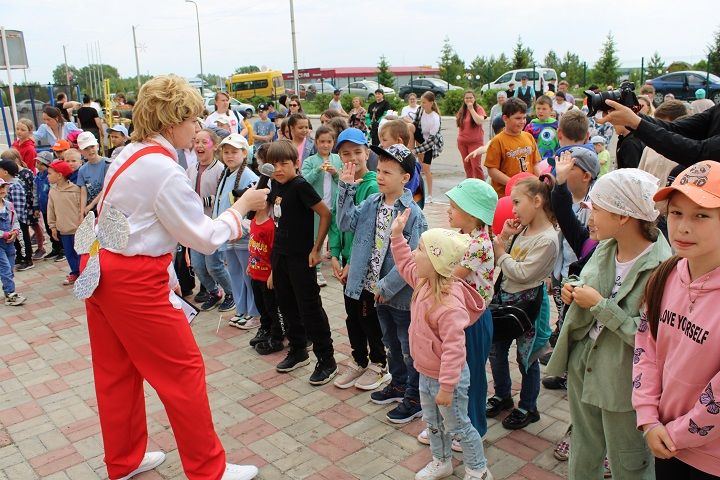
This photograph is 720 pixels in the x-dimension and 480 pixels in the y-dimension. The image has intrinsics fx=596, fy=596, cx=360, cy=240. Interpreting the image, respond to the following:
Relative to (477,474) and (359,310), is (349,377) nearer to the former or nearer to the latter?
(359,310)

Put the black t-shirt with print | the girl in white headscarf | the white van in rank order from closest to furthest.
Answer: the girl in white headscarf, the black t-shirt with print, the white van

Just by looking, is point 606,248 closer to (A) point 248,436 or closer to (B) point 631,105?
(B) point 631,105

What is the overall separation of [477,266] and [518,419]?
44.8 inches

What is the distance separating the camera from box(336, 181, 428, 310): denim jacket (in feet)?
12.3

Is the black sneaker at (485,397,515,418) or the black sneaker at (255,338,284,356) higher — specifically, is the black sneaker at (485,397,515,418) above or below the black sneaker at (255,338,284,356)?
above

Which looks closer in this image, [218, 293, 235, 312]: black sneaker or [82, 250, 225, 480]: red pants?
[82, 250, 225, 480]: red pants

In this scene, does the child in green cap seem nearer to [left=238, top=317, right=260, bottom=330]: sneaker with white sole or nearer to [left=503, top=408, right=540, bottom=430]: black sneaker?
[left=503, top=408, right=540, bottom=430]: black sneaker

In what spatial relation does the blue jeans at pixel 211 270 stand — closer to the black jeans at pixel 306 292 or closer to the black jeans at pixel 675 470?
the black jeans at pixel 306 292

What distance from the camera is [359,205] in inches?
159

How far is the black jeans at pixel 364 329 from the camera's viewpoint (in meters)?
4.20

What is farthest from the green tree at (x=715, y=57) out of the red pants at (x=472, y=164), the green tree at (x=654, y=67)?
the red pants at (x=472, y=164)

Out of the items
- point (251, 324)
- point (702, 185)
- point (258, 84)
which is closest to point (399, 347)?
point (251, 324)

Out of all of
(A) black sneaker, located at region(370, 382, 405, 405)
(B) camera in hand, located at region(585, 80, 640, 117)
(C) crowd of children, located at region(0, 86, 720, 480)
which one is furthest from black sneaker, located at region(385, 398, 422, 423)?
(B) camera in hand, located at region(585, 80, 640, 117)

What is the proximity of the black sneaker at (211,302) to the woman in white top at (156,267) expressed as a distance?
3001 millimetres
